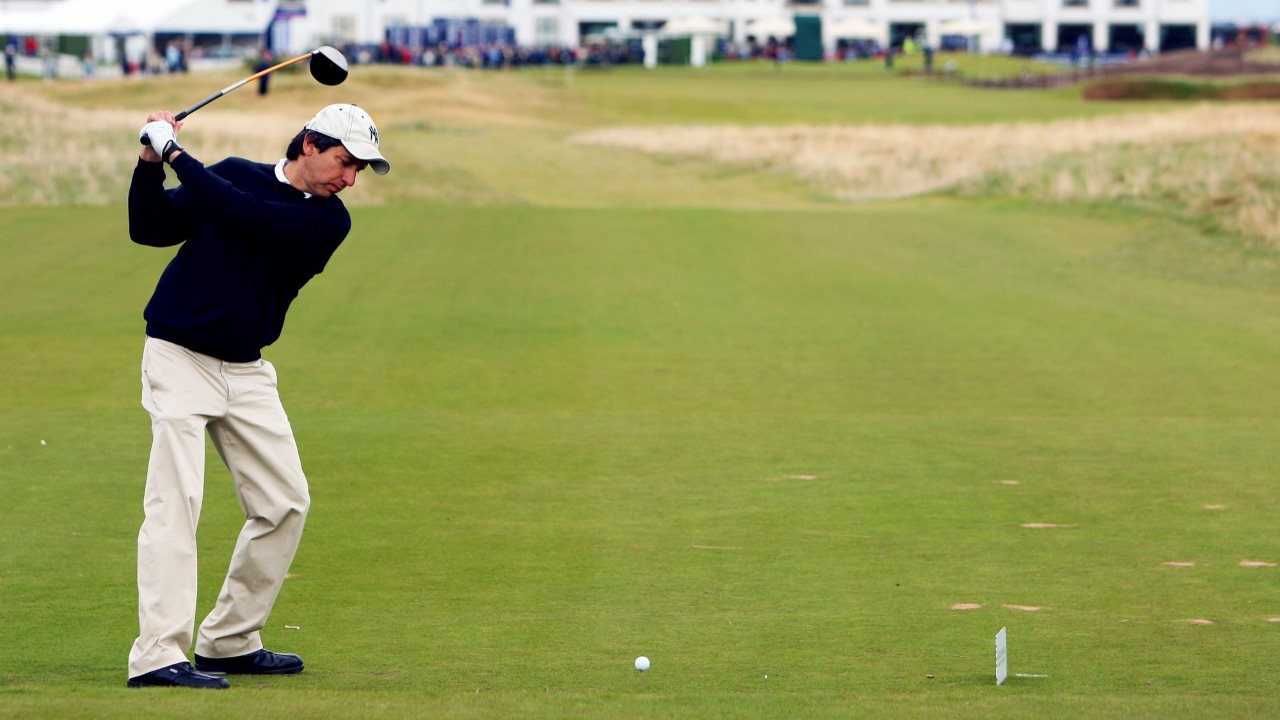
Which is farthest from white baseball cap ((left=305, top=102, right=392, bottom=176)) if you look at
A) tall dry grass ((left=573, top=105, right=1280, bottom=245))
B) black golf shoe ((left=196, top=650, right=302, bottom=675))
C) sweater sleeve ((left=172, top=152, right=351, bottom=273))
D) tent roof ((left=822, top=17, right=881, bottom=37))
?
tent roof ((left=822, top=17, right=881, bottom=37))

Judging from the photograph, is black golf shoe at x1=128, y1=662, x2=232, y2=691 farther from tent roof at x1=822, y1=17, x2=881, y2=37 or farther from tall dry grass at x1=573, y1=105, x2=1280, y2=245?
tent roof at x1=822, y1=17, x2=881, y2=37

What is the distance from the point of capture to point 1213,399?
13.3 meters

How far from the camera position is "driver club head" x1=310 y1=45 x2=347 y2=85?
705 cm

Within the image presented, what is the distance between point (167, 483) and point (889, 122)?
55.3 m

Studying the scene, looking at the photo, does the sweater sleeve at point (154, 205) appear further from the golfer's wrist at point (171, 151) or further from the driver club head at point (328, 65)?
the driver club head at point (328, 65)

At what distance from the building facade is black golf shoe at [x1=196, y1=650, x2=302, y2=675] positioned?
11509cm

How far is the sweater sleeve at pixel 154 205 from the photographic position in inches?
228

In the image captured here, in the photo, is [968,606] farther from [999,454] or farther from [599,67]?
[599,67]

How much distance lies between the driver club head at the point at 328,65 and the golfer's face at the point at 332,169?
1.06 meters

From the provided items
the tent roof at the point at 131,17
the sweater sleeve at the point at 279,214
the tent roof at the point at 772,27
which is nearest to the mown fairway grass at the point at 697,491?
the sweater sleeve at the point at 279,214

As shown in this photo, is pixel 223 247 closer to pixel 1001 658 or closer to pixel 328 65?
pixel 328 65

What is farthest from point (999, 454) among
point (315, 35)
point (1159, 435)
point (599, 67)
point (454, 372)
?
point (315, 35)

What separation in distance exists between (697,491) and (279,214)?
4399mm

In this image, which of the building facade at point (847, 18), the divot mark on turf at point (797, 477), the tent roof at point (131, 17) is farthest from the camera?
the building facade at point (847, 18)
